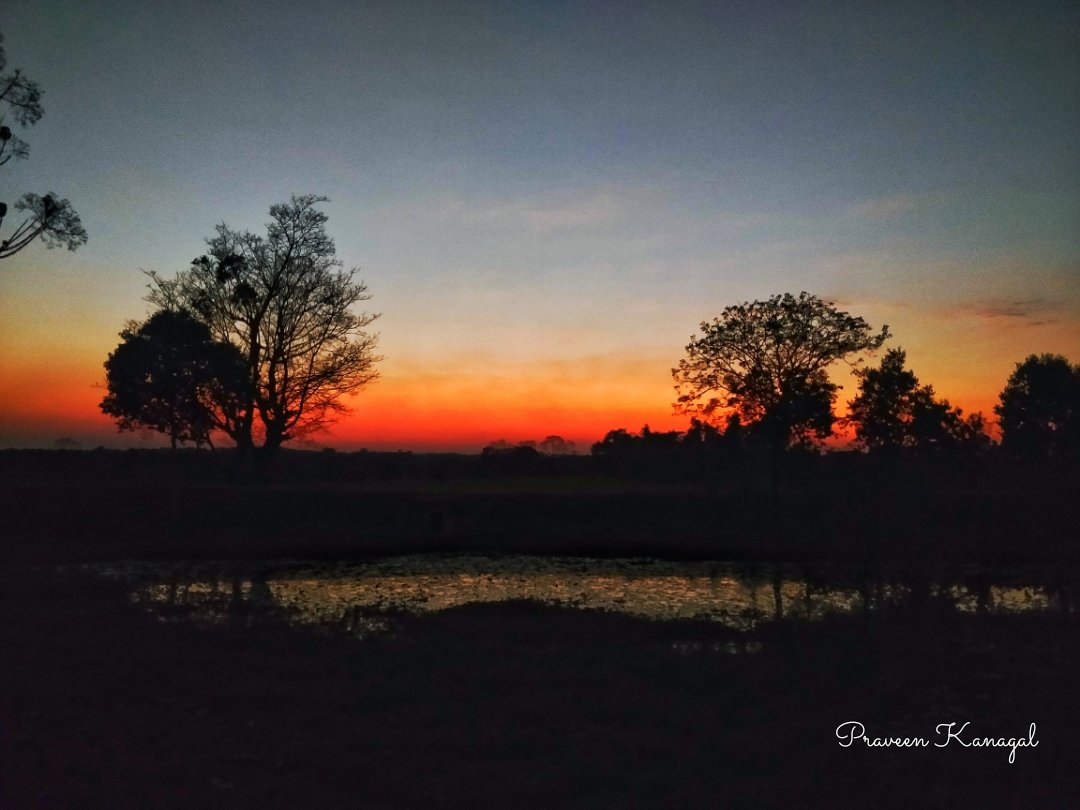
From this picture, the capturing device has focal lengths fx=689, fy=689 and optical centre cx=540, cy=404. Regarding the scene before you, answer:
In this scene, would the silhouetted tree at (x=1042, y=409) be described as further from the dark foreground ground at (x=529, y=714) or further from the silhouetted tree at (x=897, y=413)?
the dark foreground ground at (x=529, y=714)

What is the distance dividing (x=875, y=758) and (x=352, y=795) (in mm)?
6628

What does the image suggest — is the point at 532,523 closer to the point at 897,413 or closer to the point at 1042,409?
the point at 897,413

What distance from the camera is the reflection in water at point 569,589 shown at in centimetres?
1770

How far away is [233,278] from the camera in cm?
3934

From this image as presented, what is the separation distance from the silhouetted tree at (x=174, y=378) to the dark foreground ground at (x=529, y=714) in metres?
26.5

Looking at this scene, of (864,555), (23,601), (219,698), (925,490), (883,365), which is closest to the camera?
(219,698)

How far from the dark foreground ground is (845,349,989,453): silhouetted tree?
48.9 m

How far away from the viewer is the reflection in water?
17.7m

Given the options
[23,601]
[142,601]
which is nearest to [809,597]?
[142,601]

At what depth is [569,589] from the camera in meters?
21.6

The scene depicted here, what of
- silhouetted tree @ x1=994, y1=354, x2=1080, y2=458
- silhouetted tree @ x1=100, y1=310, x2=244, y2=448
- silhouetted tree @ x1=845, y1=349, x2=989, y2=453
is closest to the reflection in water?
silhouetted tree @ x1=100, y1=310, x2=244, y2=448

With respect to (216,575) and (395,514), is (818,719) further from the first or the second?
(395,514)

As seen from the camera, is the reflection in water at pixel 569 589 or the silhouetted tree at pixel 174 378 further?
the silhouetted tree at pixel 174 378

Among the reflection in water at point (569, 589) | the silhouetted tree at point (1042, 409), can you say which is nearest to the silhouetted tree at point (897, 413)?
the silhouetted tree at point (1042, 409)
